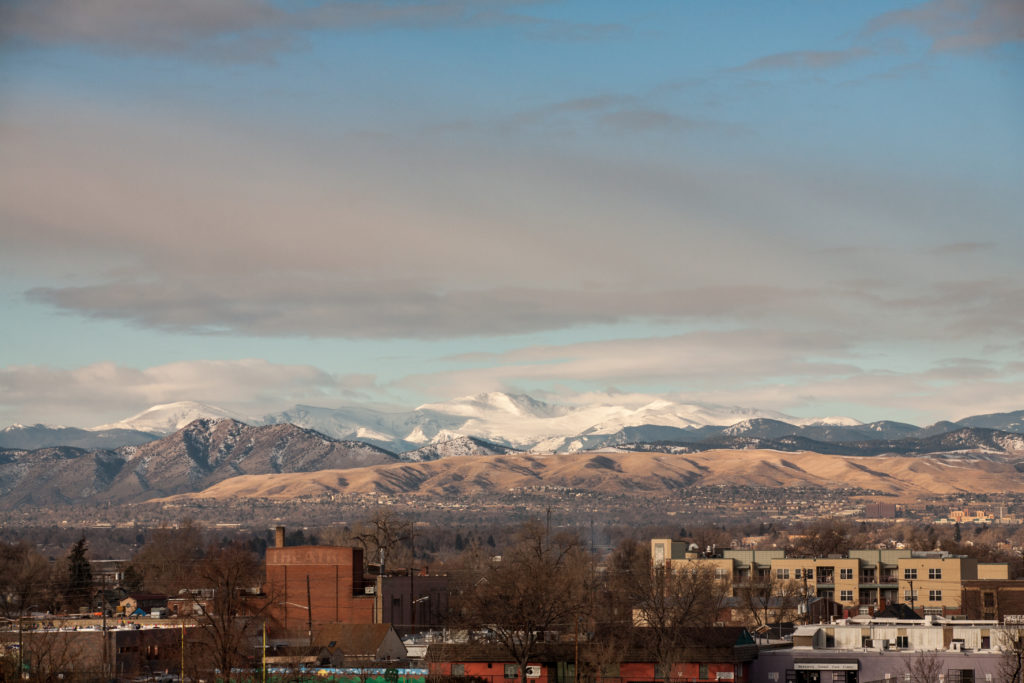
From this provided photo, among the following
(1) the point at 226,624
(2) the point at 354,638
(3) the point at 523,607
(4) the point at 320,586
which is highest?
(3) the point at 523,607

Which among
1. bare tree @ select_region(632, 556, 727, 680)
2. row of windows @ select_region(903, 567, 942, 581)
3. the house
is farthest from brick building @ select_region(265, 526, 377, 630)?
row of windows @ select_region(903, 567, 942, 581)

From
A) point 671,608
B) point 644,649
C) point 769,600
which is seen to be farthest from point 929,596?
point 644,649

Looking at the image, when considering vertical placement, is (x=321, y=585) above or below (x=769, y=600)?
above

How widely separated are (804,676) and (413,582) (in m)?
64.1

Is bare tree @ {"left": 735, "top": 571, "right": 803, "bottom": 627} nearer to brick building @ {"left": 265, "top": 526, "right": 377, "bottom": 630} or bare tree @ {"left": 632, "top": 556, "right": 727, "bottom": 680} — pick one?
bare tree @ {"left": 632, "top": 556, "right": 727, "bottom": 680}

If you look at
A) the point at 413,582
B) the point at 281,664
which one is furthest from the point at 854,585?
the point at 281,664

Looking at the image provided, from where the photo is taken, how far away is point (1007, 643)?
11100 cm

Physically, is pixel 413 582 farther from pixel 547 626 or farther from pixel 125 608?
pixel 547 626

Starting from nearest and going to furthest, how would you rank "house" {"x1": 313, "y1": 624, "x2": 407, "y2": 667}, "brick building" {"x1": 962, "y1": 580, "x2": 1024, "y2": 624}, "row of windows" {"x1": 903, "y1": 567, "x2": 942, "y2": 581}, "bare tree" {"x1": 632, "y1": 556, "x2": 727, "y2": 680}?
"bare tree" {"x1": 632, "y1": 556, "x2": 727, "y2": 680} < "house" {"x1": 313, "y1": 624, "x2": 407, "y2": 667} < "brick building" {"x1": 962, "y1": 580, "x2": 1024, "y2": 624} < "row of windows" {"x1": 903, "y1": 567, "x2": 942, "y2": 581}

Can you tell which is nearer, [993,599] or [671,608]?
[671,608]

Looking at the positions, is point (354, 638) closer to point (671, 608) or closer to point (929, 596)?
point (671, 608)

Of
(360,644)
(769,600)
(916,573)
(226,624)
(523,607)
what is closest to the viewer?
(226,624)

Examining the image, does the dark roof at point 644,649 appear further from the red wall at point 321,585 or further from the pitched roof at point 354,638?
the red wall at point 321,585

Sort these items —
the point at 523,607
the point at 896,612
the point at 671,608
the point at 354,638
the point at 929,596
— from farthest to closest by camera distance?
1. the point at 929,596
2. the point at 896,612
3. the point at 354,638
4. the point at 671,608
5. the point at 523,607
